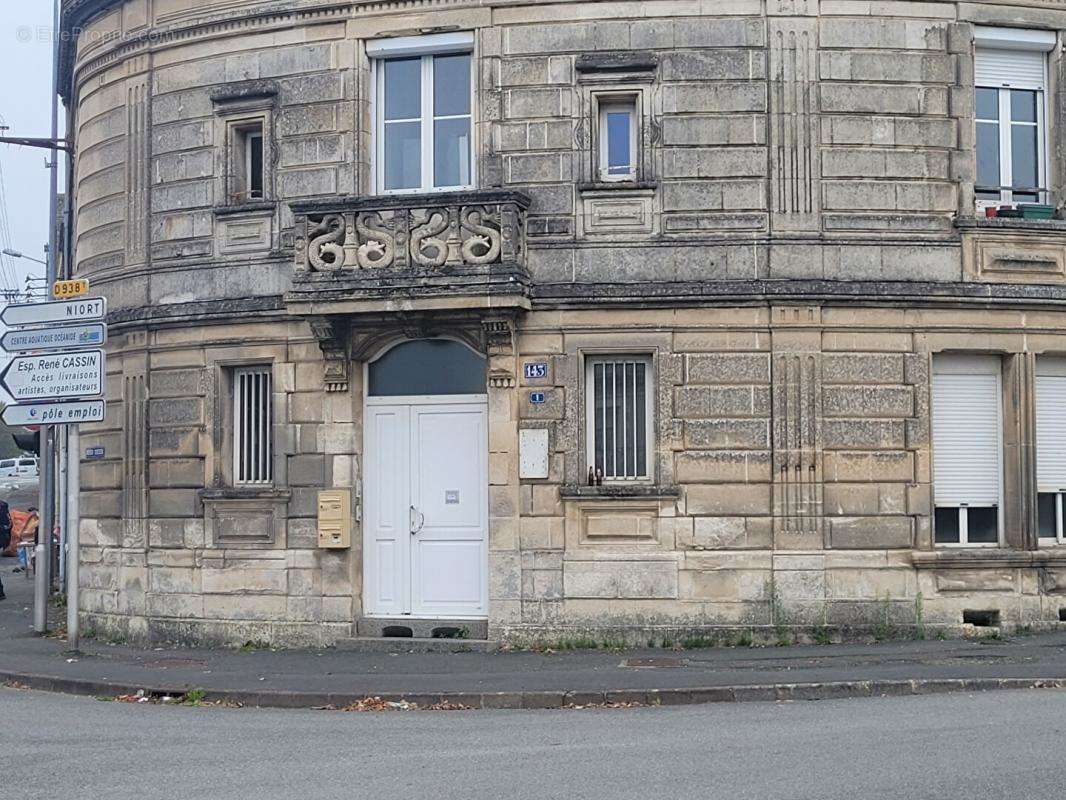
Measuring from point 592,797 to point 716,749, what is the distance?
1.78m

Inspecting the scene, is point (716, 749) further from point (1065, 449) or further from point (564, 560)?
point (1065, 449)

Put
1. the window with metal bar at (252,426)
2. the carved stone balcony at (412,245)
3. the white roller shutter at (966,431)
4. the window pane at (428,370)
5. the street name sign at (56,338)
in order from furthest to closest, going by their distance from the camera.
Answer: the window with metal bar at (252,426) → the window pane at (428,370) → the street name sign at (56,338) → the white roller shutter at (966,431) → the carved stone balcony at (412,245)

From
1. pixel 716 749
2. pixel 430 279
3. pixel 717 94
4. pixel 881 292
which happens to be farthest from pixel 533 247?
pixel 716 749

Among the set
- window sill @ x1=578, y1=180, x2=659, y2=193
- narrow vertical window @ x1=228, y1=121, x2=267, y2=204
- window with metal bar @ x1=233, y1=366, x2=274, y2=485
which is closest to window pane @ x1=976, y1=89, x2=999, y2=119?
window sill @ x1=578, y1=180, x2=659, y2=193

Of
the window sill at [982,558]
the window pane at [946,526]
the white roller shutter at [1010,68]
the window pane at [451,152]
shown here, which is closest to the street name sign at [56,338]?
the window pane at [451,152]

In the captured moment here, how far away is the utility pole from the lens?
19.6m

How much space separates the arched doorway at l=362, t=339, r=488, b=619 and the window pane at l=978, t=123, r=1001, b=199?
6.07 meters

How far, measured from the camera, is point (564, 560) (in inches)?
655

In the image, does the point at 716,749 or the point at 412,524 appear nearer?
the point at 716,749

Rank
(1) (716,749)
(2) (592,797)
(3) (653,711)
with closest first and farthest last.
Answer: (2) (592,797)
(1) (716,749)
(3) (653,711)

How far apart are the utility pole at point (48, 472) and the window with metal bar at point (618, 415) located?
7.42 meters

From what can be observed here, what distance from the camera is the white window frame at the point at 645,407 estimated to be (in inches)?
661

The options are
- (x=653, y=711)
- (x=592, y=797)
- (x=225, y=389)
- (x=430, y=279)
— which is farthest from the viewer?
(x=225, y=389)

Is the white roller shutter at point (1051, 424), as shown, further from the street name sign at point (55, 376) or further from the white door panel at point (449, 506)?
the street name sign at point (55, 376)
